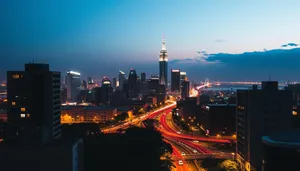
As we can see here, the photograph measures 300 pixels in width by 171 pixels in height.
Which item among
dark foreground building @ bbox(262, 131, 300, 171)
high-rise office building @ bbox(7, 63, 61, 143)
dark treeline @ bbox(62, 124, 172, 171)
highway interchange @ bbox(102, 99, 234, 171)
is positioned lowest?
highway interchange @ bbox(102, 99, 234, 171)

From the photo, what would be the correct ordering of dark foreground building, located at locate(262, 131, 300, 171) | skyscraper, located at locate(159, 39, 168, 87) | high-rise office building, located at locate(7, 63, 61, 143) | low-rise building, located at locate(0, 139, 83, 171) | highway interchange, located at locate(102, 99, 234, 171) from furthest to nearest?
skyscraper, located at locate(159, 39, 168, 87) → highway interchange, located at locate(102, 99, 234, 171) → high-rise office building, located at locate(7, 63, 61, 143) → dark foreground building, located at locate(262, 131, 300, 171) → low-rise building, located at locate(0, 139, 83, 171)

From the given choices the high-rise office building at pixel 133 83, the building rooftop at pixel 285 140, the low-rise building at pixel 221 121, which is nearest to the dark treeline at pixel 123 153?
the building rooftop at pixel 285 140

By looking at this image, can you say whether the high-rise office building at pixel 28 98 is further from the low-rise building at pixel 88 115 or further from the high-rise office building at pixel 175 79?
the high-rise office building at pixel 175 79

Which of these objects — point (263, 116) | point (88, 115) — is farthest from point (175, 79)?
point (263, 116)

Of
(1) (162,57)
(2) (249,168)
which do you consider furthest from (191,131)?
(1) (162,57)

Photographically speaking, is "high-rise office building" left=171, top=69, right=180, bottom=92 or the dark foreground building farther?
"high-rise office building" left=171, top=69, right=180, bottom=92

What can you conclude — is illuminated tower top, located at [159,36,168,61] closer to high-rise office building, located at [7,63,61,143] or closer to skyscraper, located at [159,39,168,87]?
skyscraper, located at [159,39,168,87]

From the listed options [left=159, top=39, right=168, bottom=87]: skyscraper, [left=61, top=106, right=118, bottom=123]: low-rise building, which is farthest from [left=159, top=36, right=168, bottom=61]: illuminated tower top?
[left=61, top=106, right=118, bottom=123]: low-rise building

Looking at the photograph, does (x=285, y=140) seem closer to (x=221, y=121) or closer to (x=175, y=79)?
(x=221, y=121)
